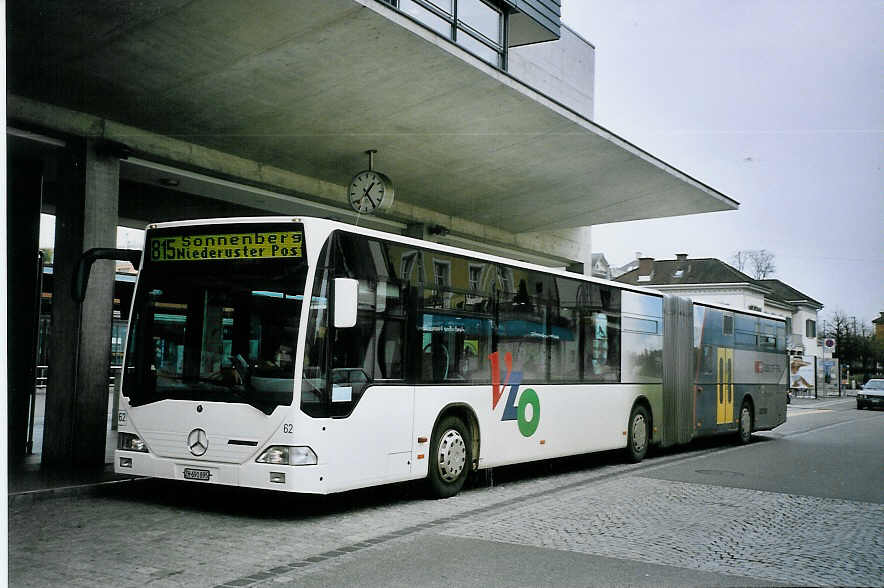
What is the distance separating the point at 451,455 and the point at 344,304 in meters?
3.10

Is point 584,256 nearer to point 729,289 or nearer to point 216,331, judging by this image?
point 216,331

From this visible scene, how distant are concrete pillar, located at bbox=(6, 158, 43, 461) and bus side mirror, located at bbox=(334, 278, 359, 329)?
734 centimetres

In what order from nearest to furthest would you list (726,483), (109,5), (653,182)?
1. (109,5)
2. (726,483)
3. (653,182)

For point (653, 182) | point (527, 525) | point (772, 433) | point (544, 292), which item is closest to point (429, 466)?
point (527, 525)

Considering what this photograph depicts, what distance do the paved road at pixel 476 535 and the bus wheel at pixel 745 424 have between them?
7.53 m

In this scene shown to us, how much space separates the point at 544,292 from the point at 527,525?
492 cm

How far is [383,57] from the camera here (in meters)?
12.2

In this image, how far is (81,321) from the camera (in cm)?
1262

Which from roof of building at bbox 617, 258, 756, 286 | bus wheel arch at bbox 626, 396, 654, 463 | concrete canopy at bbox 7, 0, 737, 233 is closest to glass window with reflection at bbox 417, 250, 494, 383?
concrete canopy at bbox 7, 0, 737, 233

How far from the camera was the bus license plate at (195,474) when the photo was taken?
916 cm

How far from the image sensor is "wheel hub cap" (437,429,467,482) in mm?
11039

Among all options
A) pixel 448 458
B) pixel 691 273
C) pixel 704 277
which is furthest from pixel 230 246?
pixel 691 273

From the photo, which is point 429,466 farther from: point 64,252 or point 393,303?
point 64,252

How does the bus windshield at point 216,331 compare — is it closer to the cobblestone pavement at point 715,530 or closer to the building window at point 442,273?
the building window at point 442,273
